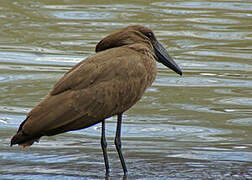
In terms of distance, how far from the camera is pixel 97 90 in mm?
6859

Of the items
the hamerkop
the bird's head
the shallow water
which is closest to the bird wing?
the hamerkop

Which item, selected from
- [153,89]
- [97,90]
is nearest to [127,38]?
[97,90]

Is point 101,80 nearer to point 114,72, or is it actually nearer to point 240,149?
point 114,72

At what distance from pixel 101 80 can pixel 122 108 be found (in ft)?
1.17

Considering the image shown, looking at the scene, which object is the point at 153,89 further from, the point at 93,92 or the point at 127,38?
the point at 93,92

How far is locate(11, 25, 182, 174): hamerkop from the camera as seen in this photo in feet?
21.7

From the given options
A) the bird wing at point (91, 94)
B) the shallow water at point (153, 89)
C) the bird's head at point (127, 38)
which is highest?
the bird's head at point (127, 38)

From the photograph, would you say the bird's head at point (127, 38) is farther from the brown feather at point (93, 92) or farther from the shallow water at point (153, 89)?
the shallow water at point (153, 89)

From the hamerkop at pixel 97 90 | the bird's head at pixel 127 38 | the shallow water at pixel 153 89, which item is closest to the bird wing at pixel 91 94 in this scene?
the hamerkop at pixel 97 90

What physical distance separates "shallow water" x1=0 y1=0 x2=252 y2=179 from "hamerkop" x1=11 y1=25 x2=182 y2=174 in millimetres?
641

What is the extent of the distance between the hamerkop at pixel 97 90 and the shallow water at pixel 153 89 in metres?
0.64

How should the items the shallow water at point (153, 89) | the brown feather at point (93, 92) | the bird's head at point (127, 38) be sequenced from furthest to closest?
1. the shallow water at point (153, 89)
2. the bird's head at point (127, 38)
3. the brown feather at point (93, 92)

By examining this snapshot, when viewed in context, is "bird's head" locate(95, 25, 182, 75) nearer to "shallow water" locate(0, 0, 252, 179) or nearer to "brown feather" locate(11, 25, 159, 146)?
"brown feather" locate(11, 25, 159, 146)

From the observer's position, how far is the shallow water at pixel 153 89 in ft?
24.9
